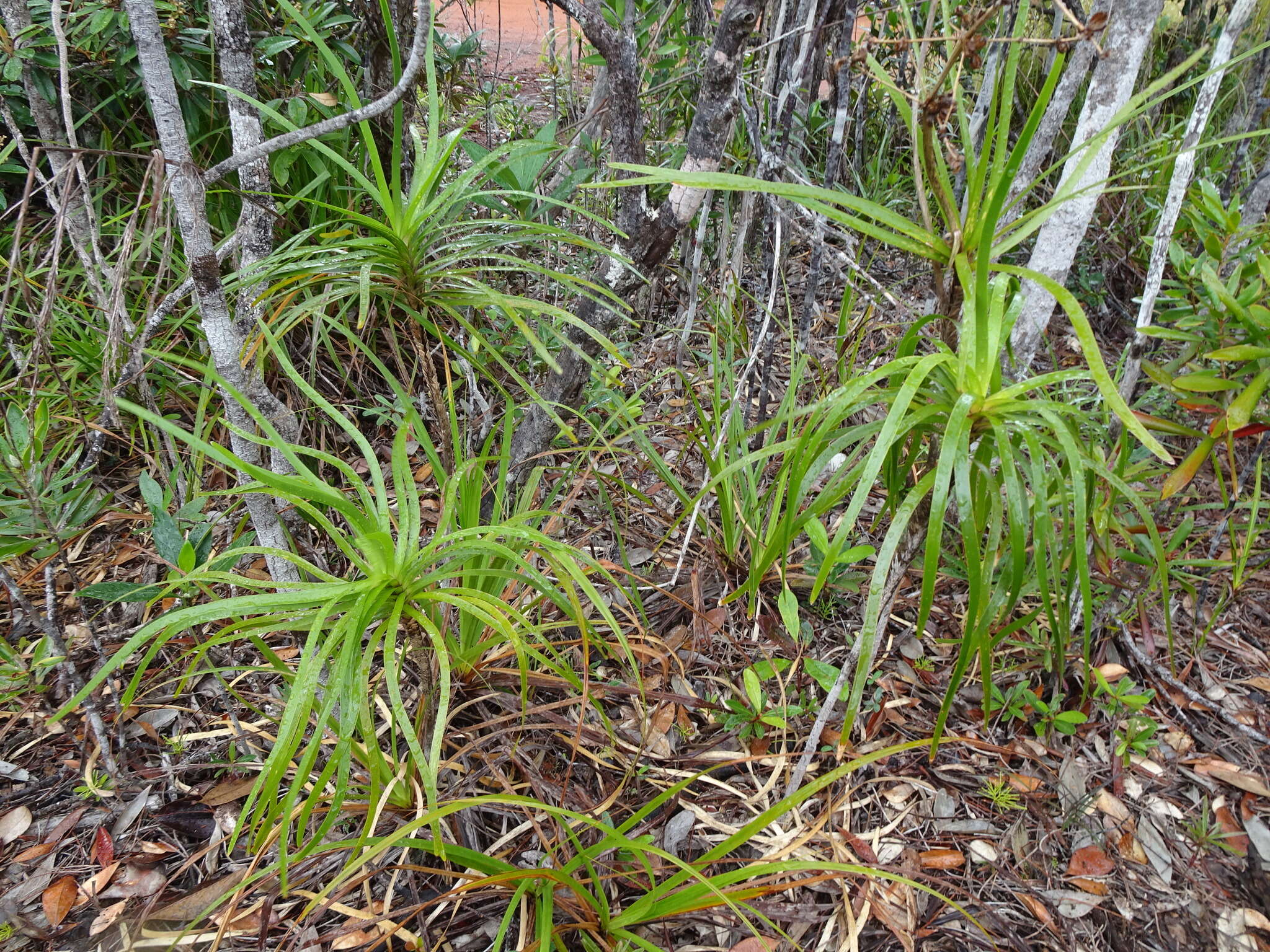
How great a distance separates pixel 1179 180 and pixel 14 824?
8.57 ft

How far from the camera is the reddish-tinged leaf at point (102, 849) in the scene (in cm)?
137

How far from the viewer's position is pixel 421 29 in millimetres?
1191

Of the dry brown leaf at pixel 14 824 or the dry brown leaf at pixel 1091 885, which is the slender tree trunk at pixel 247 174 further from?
the dry brown leaf at pixel 1091 885

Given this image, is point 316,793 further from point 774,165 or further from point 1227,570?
point 1227,570

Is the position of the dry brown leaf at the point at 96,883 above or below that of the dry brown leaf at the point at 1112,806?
above

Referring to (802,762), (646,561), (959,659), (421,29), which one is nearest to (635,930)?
(802,762)

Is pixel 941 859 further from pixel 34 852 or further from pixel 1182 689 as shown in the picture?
pixel 34 852

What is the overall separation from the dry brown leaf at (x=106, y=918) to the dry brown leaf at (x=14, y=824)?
270 mm

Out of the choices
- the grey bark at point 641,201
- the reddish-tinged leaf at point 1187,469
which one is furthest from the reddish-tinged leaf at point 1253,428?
the grey bark at point 641,201

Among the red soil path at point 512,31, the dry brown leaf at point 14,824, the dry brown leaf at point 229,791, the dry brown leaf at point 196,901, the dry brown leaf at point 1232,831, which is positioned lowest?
the dry brown leaf at point 1232,831

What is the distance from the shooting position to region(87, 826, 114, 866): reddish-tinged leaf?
1.37 metres

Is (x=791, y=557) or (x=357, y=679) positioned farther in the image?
(x=791, y=557)

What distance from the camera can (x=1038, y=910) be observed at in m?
1.34

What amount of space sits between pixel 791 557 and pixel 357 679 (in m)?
1.22
